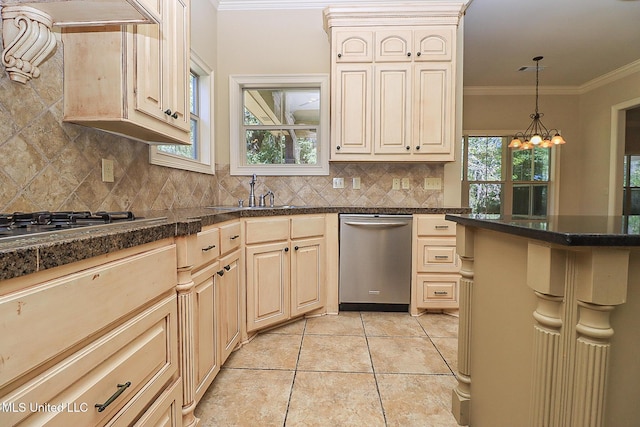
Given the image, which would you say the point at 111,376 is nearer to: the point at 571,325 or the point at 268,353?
the point at 571,325

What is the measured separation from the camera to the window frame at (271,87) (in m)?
3.10

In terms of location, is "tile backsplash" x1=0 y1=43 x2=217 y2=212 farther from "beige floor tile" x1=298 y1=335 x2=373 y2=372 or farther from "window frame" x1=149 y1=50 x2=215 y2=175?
"beige floor tile" x1=298 y1=335 x2=373 y2=372

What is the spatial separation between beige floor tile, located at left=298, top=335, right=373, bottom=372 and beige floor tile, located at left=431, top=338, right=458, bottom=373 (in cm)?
48

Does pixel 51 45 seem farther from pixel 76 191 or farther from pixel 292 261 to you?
pixel 292 261

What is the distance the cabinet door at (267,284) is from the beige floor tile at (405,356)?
693 millimetres

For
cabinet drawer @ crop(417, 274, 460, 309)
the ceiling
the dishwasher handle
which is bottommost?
cabinet drawer @ crop(417, 274, 460, 309)

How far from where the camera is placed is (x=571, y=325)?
771mm

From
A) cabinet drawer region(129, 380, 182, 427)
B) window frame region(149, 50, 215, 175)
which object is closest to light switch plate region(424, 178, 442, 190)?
window frame region(149, 50, 215, 175)

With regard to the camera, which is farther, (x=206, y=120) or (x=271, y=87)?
(x=271, y=87)

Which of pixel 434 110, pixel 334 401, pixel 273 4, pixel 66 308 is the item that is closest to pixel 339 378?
pixel 334 401

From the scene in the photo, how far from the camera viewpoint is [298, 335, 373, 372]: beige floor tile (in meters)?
1.83

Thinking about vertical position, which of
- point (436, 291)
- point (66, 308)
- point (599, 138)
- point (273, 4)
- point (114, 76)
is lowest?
point (436, 291)

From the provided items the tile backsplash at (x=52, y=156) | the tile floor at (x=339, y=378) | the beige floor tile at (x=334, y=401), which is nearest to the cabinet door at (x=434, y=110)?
the tile floor at (x=339, y=378)

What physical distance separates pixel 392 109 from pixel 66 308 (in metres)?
2.71
